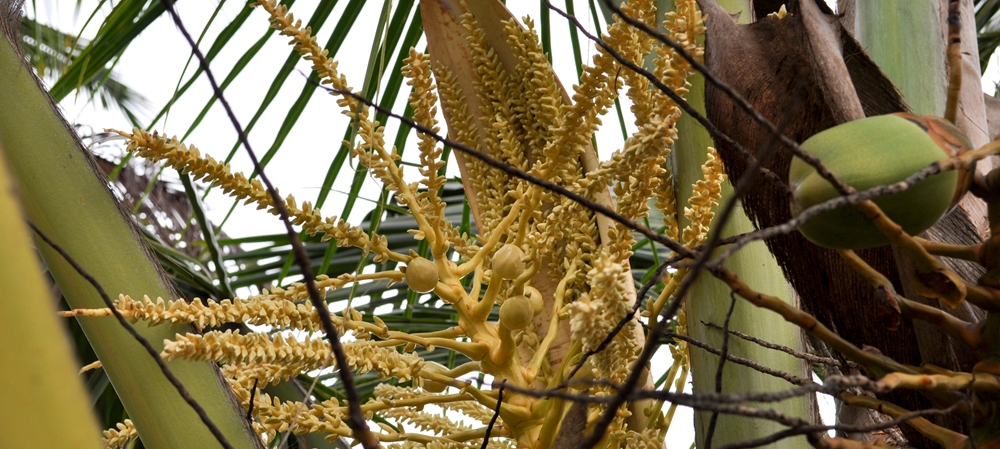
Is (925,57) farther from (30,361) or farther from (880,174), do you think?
(30,361)

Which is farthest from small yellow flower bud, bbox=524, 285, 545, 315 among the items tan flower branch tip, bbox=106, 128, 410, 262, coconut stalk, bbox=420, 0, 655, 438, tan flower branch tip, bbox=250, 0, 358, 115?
tan flower branch tip, bbox=250, 0, 358, 115

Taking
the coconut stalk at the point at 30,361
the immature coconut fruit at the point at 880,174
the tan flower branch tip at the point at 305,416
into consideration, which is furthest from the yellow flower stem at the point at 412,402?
the coconut stalk at the point at 30,361

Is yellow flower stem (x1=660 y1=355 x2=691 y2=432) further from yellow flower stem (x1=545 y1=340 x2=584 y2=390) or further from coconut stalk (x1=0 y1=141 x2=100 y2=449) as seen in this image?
coconut stalk (x1=0 y1=141 x2=100 y2=449)

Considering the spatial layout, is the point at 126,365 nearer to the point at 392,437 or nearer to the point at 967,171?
the point at 392,437

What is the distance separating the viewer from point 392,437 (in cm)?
65

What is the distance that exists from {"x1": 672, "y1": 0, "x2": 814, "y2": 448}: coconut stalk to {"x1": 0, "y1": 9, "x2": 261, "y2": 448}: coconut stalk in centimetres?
35

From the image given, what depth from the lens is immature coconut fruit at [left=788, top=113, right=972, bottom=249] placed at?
37cm

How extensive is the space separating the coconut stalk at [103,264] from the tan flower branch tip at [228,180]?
69mm

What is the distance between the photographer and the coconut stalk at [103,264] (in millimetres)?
620

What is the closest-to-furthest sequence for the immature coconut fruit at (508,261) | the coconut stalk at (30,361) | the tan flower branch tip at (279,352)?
the coconut stalk at (30,361), the tan flower branch tip at (279,352), the immature coconut fruit at (508,261)

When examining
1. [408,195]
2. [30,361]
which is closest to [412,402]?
[408,195]

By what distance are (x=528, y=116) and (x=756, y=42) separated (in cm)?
24

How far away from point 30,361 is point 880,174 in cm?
33

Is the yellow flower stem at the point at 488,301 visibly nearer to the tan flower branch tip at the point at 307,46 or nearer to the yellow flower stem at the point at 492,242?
the yellow flower stem at the point at 492,242
